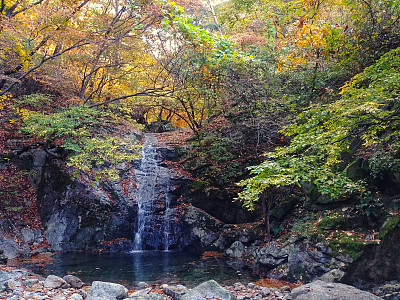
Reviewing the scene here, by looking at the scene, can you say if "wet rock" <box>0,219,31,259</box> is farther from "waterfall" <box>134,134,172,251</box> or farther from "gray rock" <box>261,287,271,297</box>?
"gray rock" <box>261,287,271,297</box>

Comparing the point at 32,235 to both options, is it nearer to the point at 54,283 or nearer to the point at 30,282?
the point at 30,282

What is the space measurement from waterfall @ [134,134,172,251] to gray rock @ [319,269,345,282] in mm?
7142

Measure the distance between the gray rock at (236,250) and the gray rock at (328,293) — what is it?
4782 millimetres

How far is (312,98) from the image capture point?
995 centimetres

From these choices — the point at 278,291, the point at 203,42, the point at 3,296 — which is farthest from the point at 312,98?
the point at 3,296

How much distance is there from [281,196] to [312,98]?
12.8 ft

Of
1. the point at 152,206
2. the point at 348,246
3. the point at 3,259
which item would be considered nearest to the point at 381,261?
the point at 348,246

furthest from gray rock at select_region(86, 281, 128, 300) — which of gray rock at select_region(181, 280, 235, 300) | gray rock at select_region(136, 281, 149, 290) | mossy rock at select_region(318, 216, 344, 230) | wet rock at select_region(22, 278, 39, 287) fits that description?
mossy rock at select_region(318, 216, 344, 230)

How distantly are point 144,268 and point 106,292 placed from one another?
10.7ft

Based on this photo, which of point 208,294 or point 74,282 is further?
point 74,282

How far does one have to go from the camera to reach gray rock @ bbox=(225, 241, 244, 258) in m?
10.2

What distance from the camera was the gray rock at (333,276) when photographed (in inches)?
256

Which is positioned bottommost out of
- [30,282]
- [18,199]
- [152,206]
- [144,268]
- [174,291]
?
[144,268]

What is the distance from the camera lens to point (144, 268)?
879 centimetres
